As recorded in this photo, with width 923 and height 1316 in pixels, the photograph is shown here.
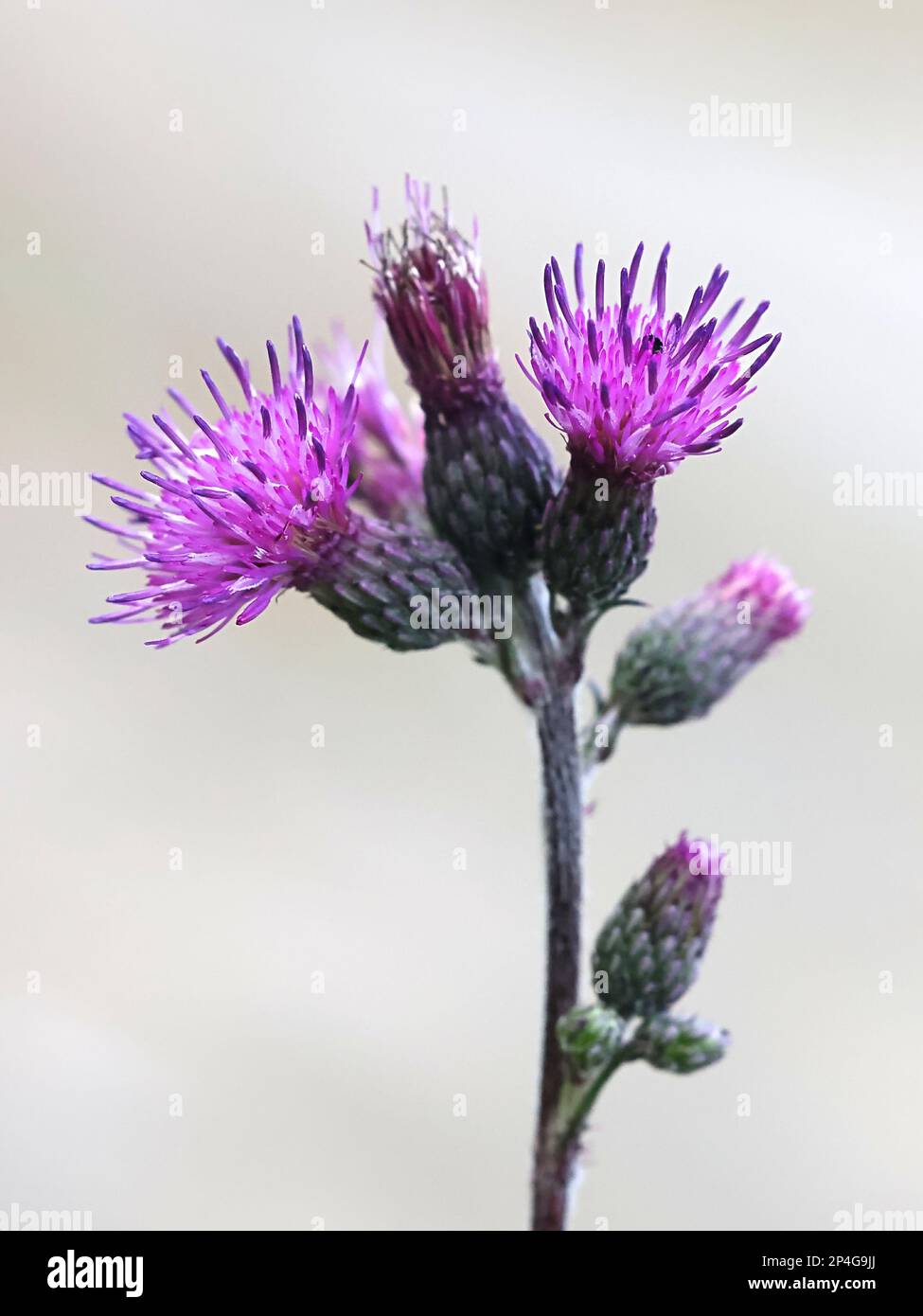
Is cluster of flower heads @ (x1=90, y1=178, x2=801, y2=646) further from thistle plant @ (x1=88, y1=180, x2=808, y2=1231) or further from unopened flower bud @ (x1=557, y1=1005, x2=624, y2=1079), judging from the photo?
unopened flower bud @ (x1=557, y1=1005, x2=624, y2=1079)

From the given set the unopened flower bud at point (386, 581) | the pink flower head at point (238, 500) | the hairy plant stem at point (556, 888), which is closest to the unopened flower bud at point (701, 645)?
the hairy plant stem at point (556, 888)

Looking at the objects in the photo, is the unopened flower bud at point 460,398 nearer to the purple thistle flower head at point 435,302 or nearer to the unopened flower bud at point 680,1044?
the purple thistle flower head at point 435,302

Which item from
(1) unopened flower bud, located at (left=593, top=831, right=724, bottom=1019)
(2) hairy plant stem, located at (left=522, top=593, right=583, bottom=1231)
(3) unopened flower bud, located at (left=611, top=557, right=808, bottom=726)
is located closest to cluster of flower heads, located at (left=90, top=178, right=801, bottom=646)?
(2) hairy plant stem, located at (left=522, top=593, right=583, bottom=1231)

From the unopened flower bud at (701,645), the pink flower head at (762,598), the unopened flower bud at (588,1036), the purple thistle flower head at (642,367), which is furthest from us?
the pink flower head at (762,598)

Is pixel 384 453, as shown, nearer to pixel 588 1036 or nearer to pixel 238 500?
pixel 238 500

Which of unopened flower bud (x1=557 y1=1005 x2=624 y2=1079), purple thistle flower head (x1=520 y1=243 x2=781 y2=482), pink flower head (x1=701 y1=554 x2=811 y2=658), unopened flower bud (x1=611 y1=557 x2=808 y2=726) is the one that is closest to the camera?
purple thistle flower head (x1=520 y1=243 x2=781 y2=482)

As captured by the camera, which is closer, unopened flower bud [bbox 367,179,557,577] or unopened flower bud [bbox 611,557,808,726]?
unopened flower bud [bbox 367,179,557,577]

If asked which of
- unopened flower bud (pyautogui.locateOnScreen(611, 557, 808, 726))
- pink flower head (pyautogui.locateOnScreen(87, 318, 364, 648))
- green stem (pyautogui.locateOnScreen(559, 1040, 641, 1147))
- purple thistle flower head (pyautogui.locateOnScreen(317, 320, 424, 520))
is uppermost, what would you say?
purple thistle flower head (pyautogui.locateOnScreen(317, 320, 424, 520))
